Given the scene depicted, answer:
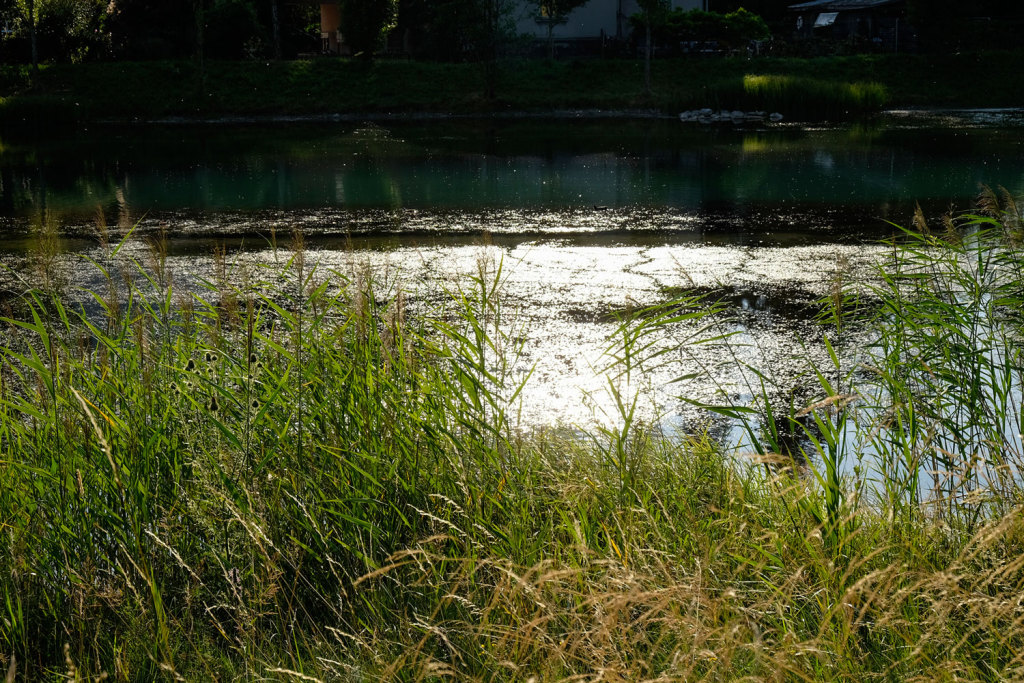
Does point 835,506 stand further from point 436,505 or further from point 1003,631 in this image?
point 436,505

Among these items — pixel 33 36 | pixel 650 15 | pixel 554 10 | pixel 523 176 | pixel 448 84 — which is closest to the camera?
pixel 523 176

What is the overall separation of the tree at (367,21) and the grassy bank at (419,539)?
28.6m

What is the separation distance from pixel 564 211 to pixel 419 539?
893 centimetres

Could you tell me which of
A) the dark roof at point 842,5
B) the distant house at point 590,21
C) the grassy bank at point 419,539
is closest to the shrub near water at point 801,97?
the distant house at point 590,21

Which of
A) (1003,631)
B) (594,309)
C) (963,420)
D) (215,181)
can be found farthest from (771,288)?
(215,181)

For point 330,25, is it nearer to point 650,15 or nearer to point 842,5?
point 650,15

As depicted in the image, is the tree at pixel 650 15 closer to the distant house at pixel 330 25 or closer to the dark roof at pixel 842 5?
the dark roof at pixel 842 5

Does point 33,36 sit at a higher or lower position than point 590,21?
lower

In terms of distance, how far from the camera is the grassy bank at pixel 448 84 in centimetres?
2758

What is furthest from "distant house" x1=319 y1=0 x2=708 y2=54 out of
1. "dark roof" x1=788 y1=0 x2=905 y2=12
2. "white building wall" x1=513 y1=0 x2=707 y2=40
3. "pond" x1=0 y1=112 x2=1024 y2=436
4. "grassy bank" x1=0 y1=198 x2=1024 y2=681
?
"grassy bank" x1=0 y1=198 x2=1024 y2=681

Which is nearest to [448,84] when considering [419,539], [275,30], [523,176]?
[275,30]

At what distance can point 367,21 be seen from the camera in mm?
30312

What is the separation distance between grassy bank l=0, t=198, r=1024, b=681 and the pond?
0.45 m

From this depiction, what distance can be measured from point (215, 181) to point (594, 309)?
9.29 m
